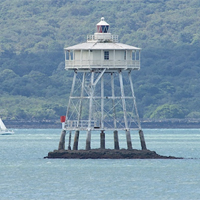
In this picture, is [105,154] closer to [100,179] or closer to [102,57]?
[102,57]

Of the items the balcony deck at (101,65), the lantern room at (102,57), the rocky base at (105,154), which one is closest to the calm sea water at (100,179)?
the rocky base at (105,154)

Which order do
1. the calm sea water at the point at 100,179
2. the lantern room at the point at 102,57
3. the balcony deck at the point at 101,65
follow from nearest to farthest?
the calm sea water at the point at 100,179 → the balcony deck at the point at 101,65 → the lantern room at the point at 102,57

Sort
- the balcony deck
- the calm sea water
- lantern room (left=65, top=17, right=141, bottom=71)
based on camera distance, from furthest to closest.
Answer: lantern room (left=65, top=17, right=141, bottom=71)
the balcony deck
the calm sea water

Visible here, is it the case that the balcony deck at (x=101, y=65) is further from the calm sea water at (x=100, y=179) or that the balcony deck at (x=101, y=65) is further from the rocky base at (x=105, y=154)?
the calm sea water at (x=100, y=179)

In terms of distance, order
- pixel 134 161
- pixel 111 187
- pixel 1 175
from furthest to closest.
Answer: pixel 134 161 → pixel 1 175 → pixel 111 187

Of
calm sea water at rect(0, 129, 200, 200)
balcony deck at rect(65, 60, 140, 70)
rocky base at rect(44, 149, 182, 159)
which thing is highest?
balcony deck at rect(65, 60, 140, 70)

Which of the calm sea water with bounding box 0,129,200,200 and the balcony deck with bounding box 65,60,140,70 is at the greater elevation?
the balcony deck with bounding box 65,60,140,70

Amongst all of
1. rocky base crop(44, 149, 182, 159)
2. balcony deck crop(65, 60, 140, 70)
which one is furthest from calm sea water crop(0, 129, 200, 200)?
balcony deck crop(65, 60, 140, 70)

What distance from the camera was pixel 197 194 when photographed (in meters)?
→ 59.5

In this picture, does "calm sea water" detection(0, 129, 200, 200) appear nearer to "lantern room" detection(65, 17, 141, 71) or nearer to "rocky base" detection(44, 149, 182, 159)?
"rocky base" detection(44, 149, 182, 159)

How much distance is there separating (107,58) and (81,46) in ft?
8.19

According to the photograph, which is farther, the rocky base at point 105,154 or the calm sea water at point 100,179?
the rocky base at point 105,154

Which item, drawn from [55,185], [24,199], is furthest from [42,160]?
[24,199]

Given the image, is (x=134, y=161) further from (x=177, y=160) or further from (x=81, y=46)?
(x=81, y=46)
